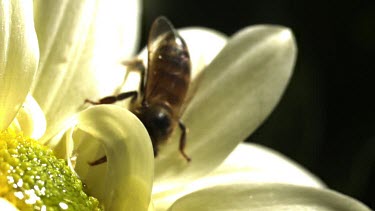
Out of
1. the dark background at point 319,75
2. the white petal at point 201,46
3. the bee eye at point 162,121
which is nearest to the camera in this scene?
the bee eye at point 162,121

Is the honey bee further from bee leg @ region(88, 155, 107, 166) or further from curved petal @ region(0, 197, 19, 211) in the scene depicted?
curved petal @ region(0, 197, 19, 211)

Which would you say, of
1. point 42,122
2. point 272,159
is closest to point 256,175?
point 272,159

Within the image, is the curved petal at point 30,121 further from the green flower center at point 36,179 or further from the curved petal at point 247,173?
the curved petal at point 247,173

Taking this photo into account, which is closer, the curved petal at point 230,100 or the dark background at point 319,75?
the curved petal at point 230,100

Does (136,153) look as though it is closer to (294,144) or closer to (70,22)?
(70,22)

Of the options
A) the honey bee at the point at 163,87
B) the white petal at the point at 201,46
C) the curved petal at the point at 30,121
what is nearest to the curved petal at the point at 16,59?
the curved petal at the point at 30,121

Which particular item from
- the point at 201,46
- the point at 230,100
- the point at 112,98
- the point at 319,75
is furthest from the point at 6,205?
the point at 319,75

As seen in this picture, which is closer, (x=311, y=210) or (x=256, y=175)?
(x=311, y=210)
